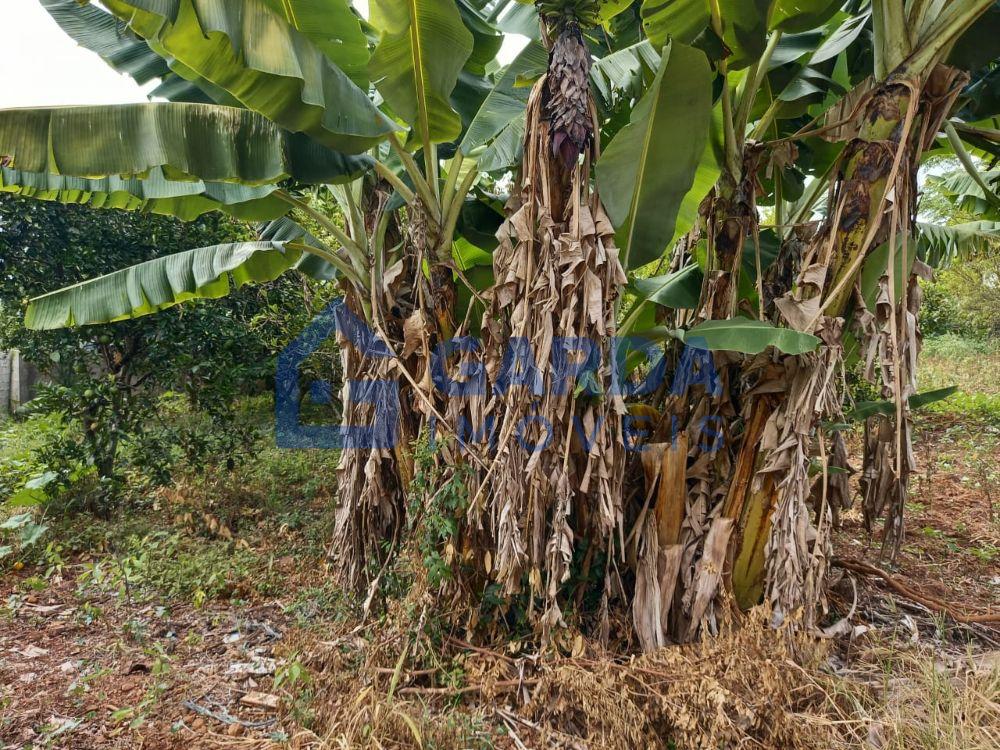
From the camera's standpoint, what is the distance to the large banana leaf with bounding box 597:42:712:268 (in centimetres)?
249

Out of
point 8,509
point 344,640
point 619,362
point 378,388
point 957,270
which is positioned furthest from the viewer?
point 957,270

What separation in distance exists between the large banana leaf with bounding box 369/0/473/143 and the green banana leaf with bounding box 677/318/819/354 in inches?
63.6

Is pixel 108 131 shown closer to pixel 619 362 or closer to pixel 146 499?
pixel 619 362

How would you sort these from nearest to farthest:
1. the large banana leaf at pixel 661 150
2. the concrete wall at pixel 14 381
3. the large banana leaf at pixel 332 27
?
the large banana leaf at pixel 661 150 → the large banana leaf at pixel 332 27 → the concrete wall at pixel 14 381

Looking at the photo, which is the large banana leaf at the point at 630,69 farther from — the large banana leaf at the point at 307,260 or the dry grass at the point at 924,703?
the dry grass at the point at 924,703

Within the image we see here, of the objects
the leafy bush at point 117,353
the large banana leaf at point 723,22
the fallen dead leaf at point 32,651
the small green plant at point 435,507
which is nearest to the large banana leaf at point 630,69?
the large banana leaf at point 723,22

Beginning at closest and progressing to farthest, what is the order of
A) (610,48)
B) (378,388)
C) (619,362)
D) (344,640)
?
(344,640)
(619,362)
(378,388)
(610,48)

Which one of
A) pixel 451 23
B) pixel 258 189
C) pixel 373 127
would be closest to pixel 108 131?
pixel 258 189

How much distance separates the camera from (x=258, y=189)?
3.35 metres

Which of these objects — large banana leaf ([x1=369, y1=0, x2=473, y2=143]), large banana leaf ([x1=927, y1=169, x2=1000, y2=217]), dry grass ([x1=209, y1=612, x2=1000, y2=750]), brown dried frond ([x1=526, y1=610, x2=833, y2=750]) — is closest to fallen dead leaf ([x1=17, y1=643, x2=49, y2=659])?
dry grass ([x1=209, y1=612, x2=1000, y2=750])

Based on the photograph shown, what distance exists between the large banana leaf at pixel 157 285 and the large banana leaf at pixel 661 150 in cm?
196

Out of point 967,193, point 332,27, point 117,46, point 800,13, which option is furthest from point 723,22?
point 967,193

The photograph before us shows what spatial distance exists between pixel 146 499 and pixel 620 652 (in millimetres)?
4443

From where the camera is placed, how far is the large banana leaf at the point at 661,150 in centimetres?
249
